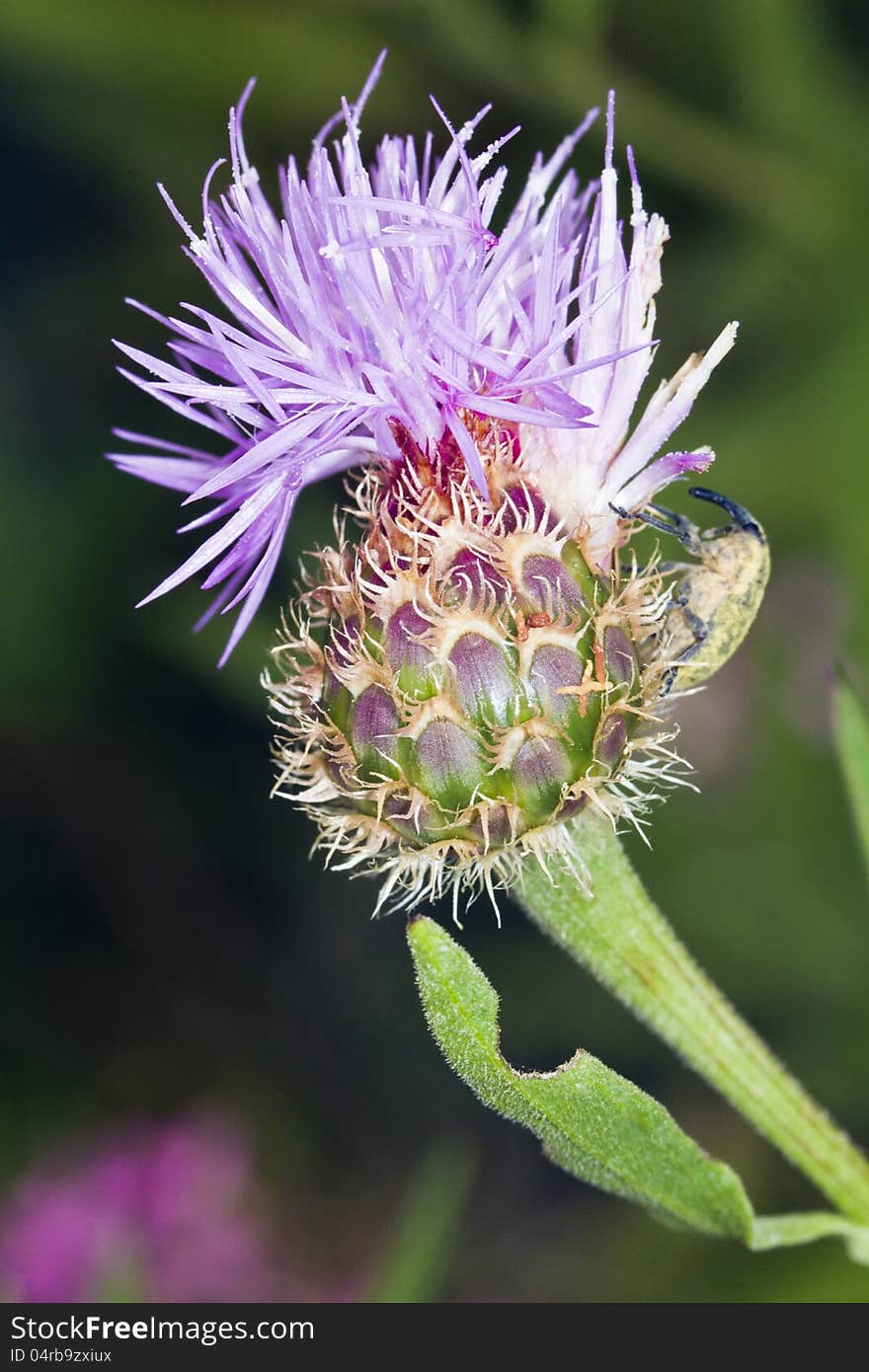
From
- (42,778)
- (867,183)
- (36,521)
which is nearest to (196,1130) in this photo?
(42,778)

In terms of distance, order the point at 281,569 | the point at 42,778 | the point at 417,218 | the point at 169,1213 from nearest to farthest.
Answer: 1. the point at 417,218
2. the point at 169,1213
3. the point at 281,569
4. the point at 42,778

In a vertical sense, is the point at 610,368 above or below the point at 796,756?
above

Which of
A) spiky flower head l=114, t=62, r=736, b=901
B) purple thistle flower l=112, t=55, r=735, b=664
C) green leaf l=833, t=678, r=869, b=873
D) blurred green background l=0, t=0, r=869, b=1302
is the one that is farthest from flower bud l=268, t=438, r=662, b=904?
blurred green background l=0, t=0, r=869, b=1302

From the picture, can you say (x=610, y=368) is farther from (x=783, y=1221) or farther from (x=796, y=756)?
(x=796, y=756)

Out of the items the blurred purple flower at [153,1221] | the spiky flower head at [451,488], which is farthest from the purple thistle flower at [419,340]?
the blurred purple flower at [153,1221]

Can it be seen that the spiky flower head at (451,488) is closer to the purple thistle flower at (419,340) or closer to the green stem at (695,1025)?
the purple thistle flower at (419,340)

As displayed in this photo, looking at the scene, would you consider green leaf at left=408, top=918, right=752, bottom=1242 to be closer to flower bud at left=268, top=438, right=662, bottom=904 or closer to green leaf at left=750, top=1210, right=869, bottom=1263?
green leaf at left=750, top=1210, right=869, bottom=1263
